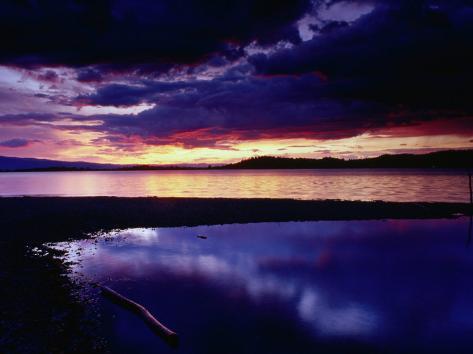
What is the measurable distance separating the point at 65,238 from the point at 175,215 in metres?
14.0

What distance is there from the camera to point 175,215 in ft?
130

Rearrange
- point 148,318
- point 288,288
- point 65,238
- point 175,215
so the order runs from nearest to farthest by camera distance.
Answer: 1. point 148,318
2. point 288,288
3. point 65,238
4. point 175,215

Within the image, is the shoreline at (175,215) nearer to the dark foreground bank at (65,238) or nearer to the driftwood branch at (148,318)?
the dark foreground bank at (65,238)

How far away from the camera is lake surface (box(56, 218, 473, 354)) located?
11.8 meters

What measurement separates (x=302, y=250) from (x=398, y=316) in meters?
11.4

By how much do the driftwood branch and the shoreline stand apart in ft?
49.4

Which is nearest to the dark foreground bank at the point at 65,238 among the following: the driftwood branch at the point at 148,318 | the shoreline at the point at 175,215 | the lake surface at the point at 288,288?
the shoreline at the point at 175,215

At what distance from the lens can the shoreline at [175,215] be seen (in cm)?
3059

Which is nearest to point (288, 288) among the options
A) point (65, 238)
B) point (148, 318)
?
point (148, 318)

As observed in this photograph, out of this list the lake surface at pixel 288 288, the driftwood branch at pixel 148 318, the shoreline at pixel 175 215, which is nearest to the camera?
the driftwood branch at pixel 148 318

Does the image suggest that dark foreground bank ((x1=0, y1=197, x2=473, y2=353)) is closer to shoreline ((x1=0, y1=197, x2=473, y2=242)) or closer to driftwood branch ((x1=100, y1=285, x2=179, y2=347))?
shoreline ((x1=0, y1=197, x2=473, y2=242))

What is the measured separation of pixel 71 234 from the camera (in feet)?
94.4

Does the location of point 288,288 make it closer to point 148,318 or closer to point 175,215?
point 148,318

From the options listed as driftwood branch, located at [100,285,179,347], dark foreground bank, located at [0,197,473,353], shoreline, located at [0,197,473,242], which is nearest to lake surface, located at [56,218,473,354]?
driftwood branch, located at [100,285,179,347]
